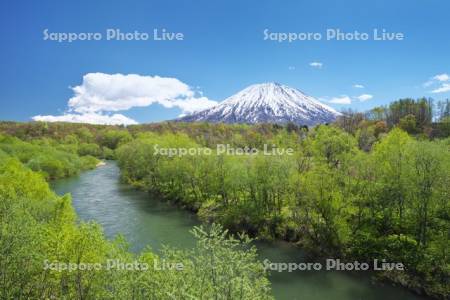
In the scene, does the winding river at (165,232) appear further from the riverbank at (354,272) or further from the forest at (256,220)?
the forest at (256,220)

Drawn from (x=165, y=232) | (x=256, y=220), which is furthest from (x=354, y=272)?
(x=165, y=232)

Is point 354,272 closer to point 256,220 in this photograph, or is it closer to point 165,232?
point 256,220

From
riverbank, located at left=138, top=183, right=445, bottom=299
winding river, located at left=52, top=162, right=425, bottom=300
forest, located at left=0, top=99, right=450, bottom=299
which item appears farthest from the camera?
winding river, located at left=52, top=162, right=425, bottom=300

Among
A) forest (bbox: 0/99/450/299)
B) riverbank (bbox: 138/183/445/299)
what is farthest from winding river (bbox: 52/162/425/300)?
forest (bbox: 0/99/450/299)

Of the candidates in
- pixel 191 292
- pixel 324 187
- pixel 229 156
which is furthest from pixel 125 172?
pixel 191 292

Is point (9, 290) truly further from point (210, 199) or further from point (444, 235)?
point (210, 199)

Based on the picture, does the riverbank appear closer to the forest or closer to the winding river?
the forest
